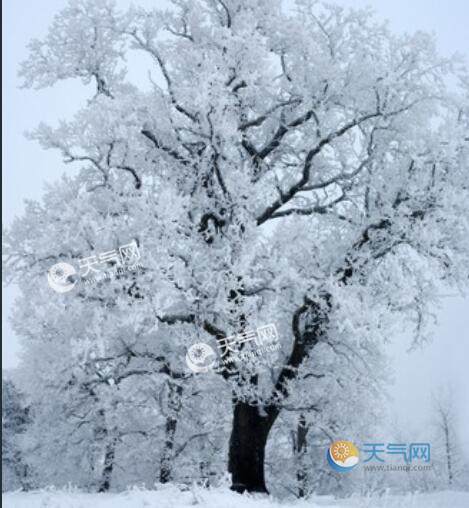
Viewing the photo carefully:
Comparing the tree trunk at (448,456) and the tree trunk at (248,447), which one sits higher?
the tree trunk at (248,447)

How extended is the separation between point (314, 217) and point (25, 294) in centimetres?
723

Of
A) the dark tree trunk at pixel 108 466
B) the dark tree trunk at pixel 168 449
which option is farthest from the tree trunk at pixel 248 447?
the dark tree trunk at pixel 108 466

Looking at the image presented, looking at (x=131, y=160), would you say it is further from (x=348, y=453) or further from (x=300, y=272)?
(x=348, y=453)

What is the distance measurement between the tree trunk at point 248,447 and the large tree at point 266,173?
3 cm

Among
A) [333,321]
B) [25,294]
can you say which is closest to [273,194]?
[333,321]

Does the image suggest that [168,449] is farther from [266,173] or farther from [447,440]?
[447,440]

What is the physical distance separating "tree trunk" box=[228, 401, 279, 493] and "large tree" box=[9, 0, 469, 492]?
3 centimetres

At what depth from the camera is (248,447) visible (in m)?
12.5

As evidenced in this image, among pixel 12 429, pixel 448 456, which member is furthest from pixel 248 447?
pixel 448 456

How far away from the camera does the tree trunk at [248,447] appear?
12.2 m

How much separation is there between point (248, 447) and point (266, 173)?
6.72 metres

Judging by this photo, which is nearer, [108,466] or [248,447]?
[248,447]

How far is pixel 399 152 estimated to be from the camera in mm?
13062

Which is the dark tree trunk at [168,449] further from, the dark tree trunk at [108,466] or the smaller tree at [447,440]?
the smaller tree at [447,440]
